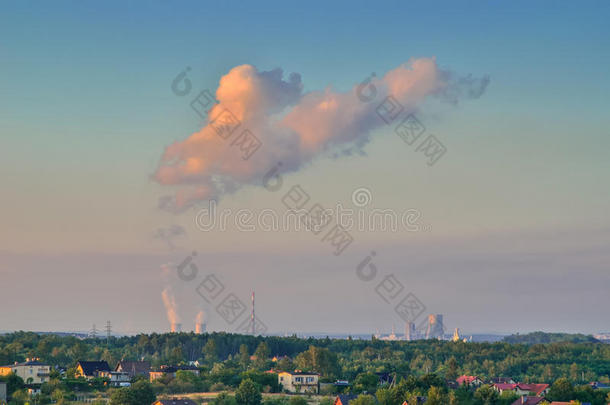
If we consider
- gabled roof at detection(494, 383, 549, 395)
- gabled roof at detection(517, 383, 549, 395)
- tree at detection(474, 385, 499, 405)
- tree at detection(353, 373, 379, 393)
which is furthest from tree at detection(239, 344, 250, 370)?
tree at detection(474, 385, 499, 405)

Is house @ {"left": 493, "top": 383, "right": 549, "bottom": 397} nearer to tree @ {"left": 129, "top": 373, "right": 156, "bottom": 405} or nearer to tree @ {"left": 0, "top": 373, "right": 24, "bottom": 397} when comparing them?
tree @ {"left": 129, "top": 373, "right": 156, "bottom": 405}

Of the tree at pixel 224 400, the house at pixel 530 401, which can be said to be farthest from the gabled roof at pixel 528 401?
the tree at pixel 224 400

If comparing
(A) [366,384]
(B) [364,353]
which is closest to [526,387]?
(A) [366,384]

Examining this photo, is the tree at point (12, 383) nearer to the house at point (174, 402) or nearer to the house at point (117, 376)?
the house at point (117, 376)

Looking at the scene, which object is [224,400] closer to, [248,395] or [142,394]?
[248,395]

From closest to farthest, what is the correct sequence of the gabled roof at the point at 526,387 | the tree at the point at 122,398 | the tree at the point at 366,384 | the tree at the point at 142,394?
the tree at the point at 122,398 < the tree at the point at 142,394 < the tree at the point at 366,384 < the gabled roof at the point at 526,387

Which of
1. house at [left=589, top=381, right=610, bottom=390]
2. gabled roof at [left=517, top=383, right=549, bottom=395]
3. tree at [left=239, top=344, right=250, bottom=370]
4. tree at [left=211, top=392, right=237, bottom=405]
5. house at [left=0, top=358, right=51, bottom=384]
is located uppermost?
tree at [left=239, top=344, right=250, bottom=370]
